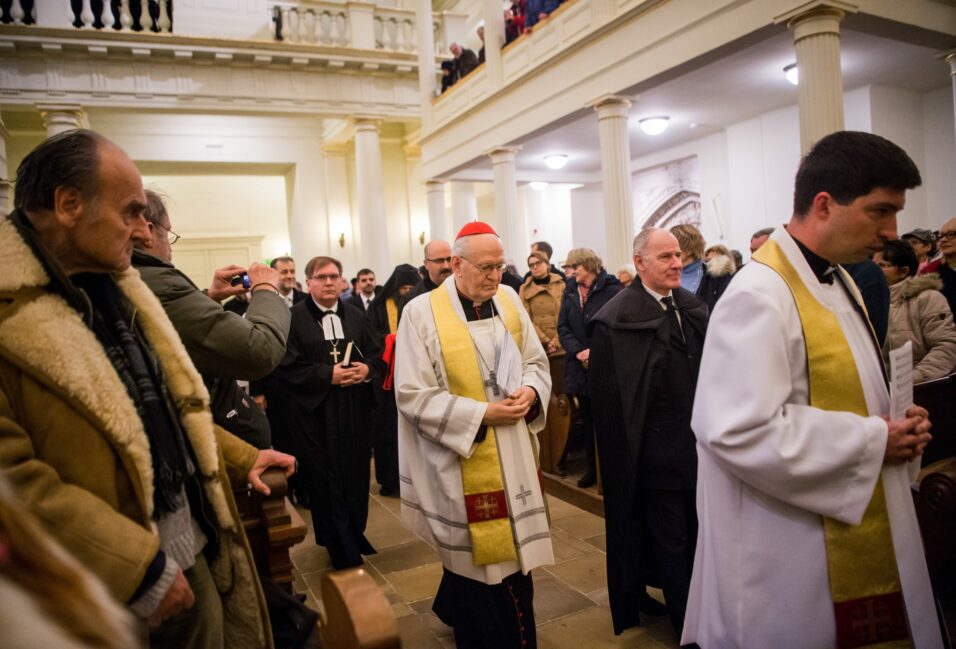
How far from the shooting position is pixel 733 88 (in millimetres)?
9312

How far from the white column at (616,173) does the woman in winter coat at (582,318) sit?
9.12ft

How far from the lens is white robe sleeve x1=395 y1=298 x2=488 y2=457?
2.53 m

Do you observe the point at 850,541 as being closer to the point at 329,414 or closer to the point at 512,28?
the point at 329,414

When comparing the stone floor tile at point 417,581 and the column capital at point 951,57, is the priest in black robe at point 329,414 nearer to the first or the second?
the stone floor tile at point 417,581

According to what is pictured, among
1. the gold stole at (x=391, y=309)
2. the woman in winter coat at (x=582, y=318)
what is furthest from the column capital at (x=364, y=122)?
the woman in winter coat at (x=582, y=318)

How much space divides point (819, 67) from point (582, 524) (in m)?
4.64

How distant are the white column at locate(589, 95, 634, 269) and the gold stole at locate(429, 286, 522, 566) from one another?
5973mm

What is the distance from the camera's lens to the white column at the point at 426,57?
40.7ft

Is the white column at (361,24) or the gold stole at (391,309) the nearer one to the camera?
the gold stole at (391,309)

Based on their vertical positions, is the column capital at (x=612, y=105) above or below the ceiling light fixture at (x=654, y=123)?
below

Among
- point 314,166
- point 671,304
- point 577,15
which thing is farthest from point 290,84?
point 671,304

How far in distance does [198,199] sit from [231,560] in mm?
16873

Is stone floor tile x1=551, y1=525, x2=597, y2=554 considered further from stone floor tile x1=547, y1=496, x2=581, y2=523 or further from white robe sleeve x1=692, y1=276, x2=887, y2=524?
white robe sleeve x1=692, y1=276, x2=887, y2=524

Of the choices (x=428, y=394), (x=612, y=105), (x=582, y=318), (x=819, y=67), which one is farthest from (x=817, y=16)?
(x=428, y=394)
